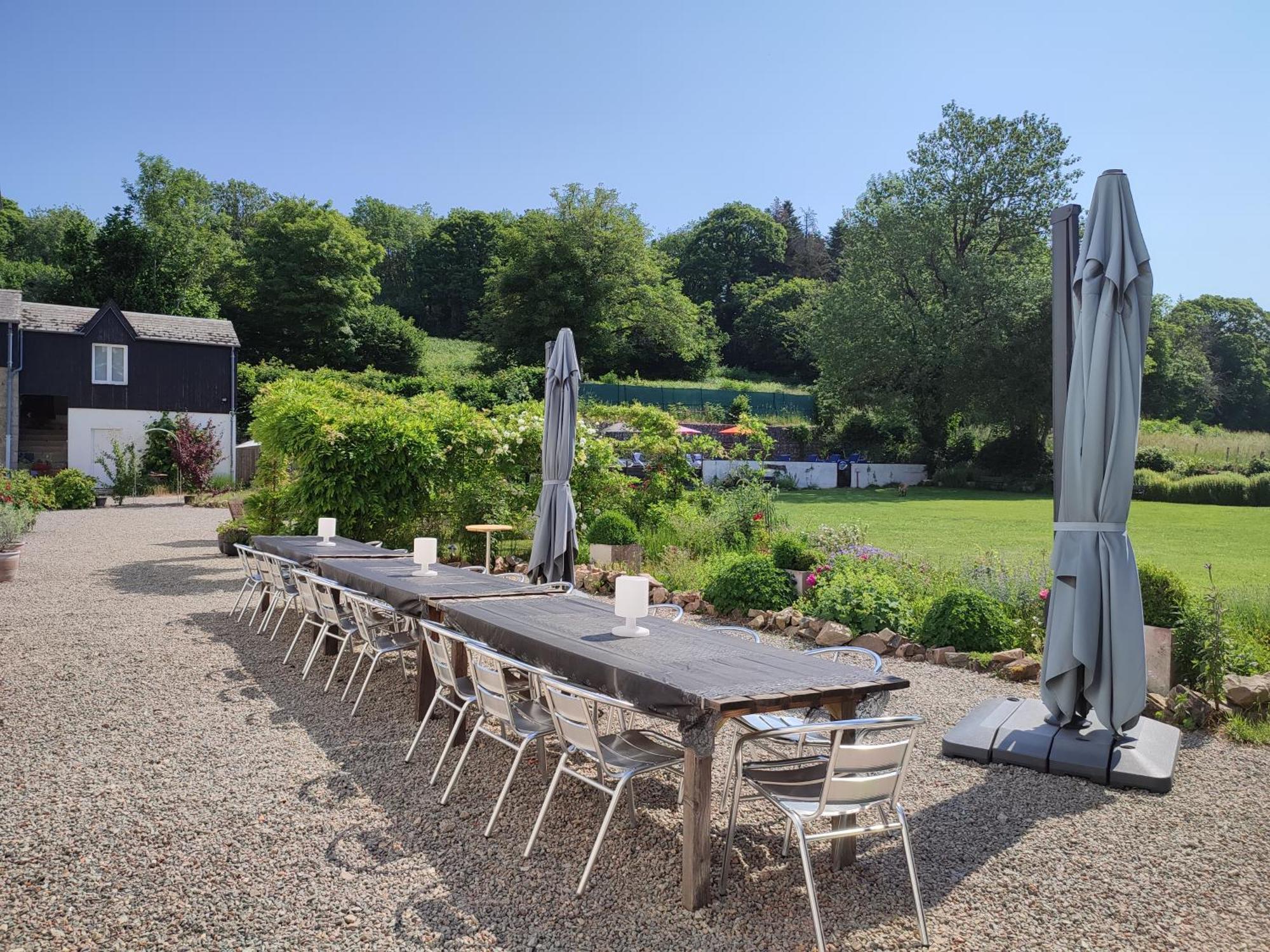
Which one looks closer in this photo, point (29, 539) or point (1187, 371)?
point (29, 539)

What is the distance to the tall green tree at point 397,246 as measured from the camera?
180 ft

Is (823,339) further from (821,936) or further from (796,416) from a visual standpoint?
(821,936)

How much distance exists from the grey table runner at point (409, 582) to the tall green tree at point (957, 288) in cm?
2636

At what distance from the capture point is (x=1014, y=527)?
1661cm

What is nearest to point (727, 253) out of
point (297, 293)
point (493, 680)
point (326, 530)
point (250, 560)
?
point (297, 293)

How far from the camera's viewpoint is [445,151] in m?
14.8

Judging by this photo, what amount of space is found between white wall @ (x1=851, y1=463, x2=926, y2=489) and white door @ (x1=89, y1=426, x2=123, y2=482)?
24.0 metres

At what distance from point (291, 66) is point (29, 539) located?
9.28 meters

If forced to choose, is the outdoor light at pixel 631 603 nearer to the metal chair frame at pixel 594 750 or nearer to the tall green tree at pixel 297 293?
the metal chair frame at pixel 594 750

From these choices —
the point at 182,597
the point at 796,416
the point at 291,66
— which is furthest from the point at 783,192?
the point at 182,597

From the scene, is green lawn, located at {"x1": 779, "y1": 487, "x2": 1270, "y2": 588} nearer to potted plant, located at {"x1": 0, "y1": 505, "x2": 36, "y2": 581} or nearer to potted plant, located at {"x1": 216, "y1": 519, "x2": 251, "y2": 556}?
potted plant, located at {"x1": 216, "y1": 519, "x2": 251, "y2": 556}

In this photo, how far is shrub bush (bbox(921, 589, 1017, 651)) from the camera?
6.75m

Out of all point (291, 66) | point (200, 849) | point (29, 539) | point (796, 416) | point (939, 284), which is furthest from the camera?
point (796, 416)

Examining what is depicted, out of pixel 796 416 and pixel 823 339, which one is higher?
pixel 823 339
